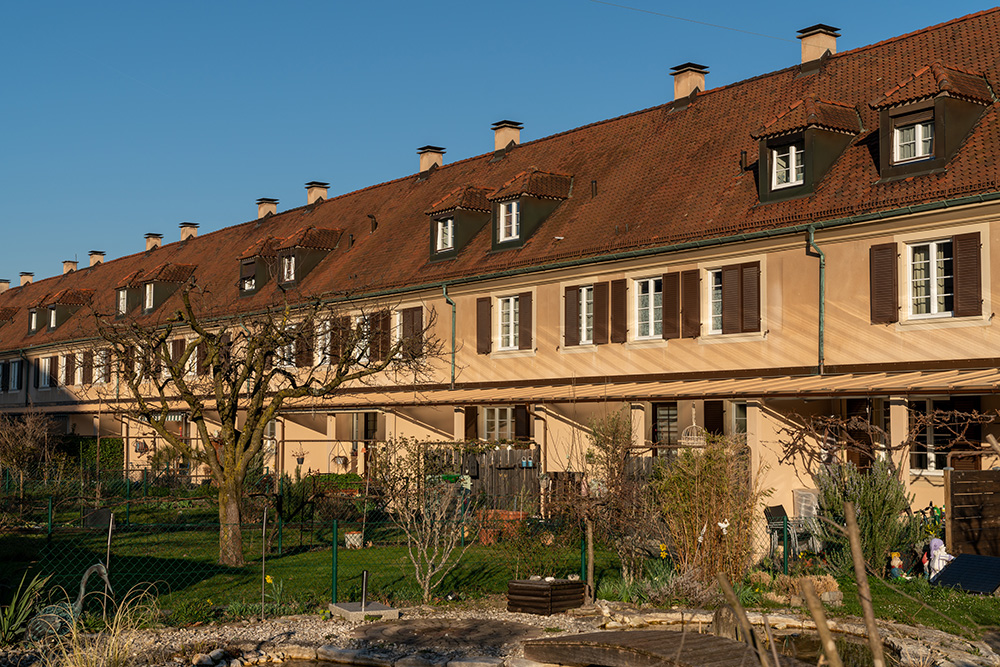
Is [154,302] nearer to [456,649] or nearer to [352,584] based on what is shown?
[352,584]

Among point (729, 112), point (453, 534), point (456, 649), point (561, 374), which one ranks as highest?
point (729, 112)

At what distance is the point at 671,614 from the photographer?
12.5m

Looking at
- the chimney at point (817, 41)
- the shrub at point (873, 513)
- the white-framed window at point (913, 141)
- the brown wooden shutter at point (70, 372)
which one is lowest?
the shrub at point (873, 513)

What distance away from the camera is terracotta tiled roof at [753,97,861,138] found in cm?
2056

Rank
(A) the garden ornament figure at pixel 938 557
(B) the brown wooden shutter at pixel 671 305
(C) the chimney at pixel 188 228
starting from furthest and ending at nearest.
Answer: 1. (C) the chimney at pixel 188 228
2. (B) the brown wooden shutter at pixel 671 305
3. (A) the garden ornament figure at pixel 938 557

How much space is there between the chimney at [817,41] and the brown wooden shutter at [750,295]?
20.8 feet

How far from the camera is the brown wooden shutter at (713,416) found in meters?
23.1

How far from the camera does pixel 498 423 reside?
27.5m

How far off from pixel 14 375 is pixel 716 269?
3896 centimetres

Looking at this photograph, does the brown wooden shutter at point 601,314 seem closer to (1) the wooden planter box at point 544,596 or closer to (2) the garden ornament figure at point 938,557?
(2) the garden ornament figure at point 938,557

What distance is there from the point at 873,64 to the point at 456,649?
16.6 metres

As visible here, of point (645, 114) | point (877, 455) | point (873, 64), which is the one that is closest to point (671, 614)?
point (877, 455)

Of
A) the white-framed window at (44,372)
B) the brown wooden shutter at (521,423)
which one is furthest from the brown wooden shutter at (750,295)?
the white-framed window at (44,372)

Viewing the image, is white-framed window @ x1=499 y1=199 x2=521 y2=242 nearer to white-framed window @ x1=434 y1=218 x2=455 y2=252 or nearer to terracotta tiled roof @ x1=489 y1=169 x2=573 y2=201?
terracotta tiled roof @ x1=489 y1=169 x2=573 y2=201
